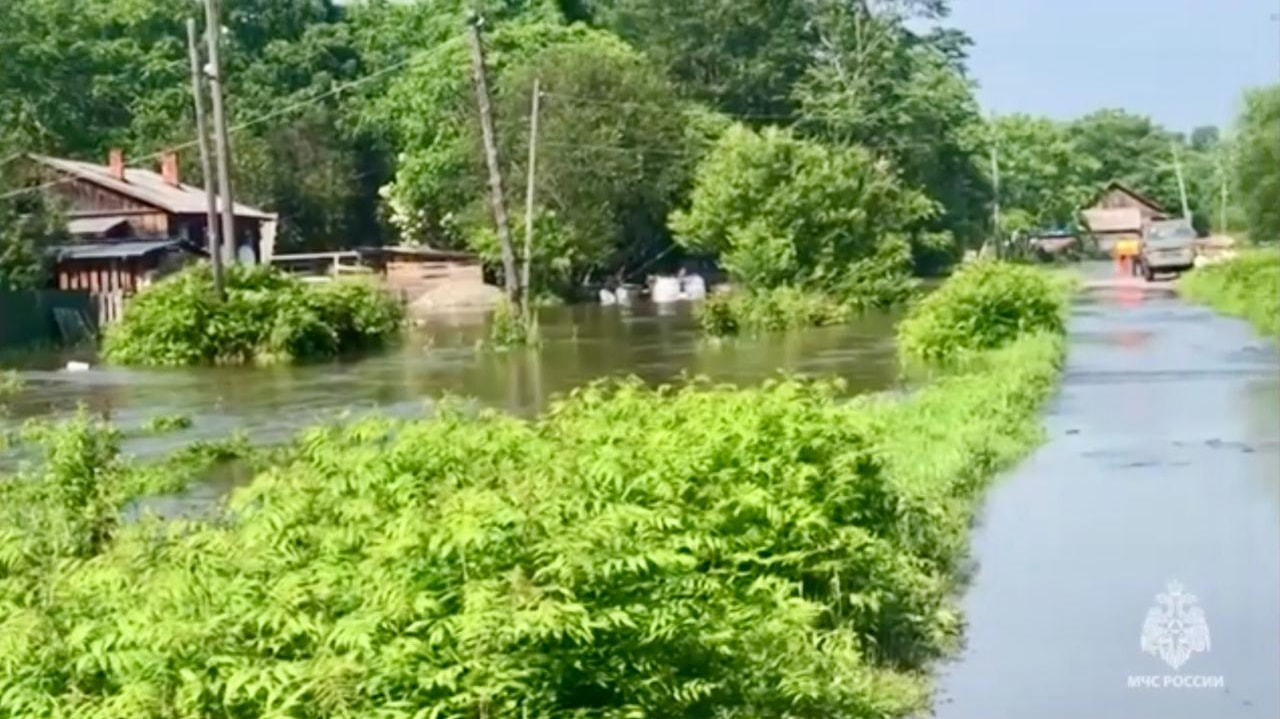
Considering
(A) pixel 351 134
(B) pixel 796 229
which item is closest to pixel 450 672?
(B) pixel 796 229

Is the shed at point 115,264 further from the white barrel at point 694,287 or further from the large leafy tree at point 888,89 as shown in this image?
the large leafy tree at point 888,89

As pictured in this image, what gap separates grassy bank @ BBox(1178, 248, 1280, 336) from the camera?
87.5 feet

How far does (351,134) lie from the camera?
168 ft

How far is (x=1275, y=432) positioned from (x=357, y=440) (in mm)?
9003

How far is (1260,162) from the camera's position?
40875 millimetres

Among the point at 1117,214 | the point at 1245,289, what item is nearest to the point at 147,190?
the point at 1245,289

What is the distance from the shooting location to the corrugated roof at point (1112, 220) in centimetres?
6929

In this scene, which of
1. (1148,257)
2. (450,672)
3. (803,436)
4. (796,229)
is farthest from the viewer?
(1148,257)

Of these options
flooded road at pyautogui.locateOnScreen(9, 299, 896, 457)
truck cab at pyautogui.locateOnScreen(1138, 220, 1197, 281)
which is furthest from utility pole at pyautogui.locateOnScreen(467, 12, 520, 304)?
truck cab at pyautogui.locateOnScreen(1138, 220, 1197, 281)

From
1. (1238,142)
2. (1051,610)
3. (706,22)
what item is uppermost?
(706,22)

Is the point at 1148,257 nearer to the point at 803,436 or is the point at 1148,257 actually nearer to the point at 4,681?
the point at 803,436

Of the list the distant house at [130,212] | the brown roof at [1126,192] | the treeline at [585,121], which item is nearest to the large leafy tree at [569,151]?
the treeline at [585,121]

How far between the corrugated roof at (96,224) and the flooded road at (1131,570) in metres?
26.1

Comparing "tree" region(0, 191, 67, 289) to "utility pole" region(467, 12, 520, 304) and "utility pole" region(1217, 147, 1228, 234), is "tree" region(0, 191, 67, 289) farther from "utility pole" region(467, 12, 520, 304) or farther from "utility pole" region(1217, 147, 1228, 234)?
"utility pole" region(1217, 147, 1228, 234)
